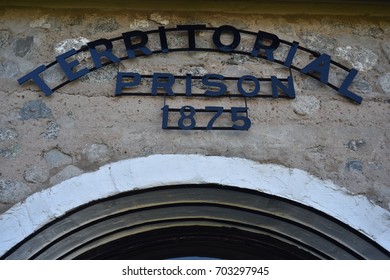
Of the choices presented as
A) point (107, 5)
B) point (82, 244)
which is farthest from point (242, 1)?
point (82, 244)

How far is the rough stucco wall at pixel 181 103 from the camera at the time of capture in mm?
2793

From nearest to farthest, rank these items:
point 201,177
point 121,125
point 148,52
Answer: point 201,177 < point 121,125 < point 148,52

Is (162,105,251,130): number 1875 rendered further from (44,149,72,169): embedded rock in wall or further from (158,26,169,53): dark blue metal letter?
(44,149,72,169): embedded rock in wall

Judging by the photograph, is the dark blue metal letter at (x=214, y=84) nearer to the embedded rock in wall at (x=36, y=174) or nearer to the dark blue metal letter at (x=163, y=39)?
the dark blue metal letter at (x=163, y=39)

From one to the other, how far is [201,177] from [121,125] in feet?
1.55

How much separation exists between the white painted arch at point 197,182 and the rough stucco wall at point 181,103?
5 cm

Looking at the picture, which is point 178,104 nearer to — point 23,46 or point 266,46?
point 266,46

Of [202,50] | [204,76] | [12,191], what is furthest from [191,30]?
[12,191]

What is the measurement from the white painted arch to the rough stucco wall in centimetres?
5

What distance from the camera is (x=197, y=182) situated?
2.69 metres

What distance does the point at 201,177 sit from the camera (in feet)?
8.85

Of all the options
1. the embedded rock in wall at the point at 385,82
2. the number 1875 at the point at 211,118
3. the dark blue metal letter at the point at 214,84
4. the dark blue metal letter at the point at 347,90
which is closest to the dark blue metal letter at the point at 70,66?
the number 1875 at the point at 211,118

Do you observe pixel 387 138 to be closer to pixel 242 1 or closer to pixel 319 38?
pixel 319 38

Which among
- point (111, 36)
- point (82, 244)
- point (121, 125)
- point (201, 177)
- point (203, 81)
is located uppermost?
point (111, 36)
